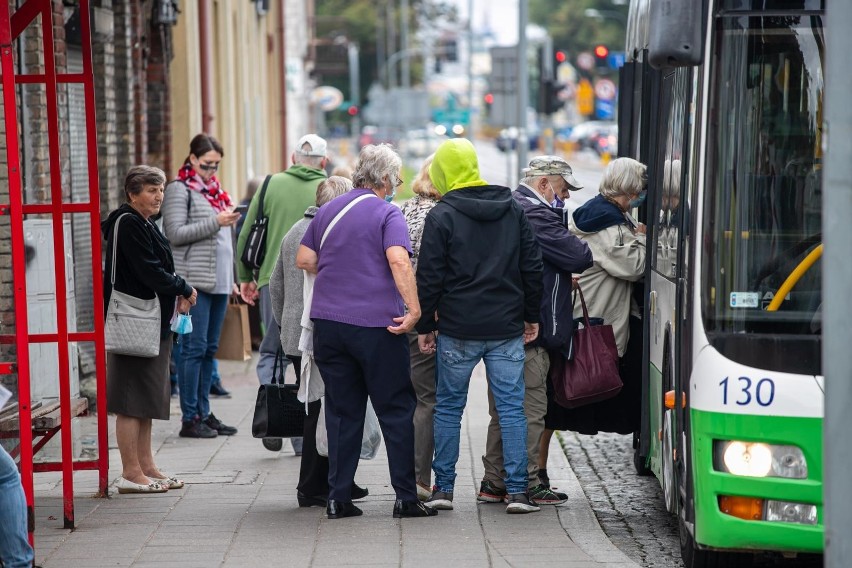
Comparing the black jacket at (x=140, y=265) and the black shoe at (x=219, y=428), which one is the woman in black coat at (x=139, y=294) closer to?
the black jacket at (x=140, y=265)

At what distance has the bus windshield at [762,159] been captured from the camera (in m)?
5.30

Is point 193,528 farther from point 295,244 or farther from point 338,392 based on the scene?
point 295,244

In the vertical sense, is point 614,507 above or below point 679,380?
below

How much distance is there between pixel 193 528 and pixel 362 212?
5.43ft

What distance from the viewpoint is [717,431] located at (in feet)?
17.0

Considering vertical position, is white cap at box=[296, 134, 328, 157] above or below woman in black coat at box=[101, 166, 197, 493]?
above

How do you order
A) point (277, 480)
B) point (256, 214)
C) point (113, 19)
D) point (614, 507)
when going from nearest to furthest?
point (614, 507)
point (277, 480)
point (256, 214)
point (113, 19)

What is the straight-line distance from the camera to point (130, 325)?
7289 mm

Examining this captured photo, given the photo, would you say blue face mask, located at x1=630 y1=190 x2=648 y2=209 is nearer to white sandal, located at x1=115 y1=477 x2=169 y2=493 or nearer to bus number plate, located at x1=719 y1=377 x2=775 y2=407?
bus number plate, located at x1=719 y1=377 x2=775 y2=407

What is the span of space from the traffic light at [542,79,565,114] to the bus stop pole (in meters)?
19.6

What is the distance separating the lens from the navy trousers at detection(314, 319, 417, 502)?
657cm

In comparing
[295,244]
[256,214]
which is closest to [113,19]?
[256,214]

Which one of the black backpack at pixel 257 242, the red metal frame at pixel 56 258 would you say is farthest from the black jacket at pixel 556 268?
the black backpack at pixel 257 242

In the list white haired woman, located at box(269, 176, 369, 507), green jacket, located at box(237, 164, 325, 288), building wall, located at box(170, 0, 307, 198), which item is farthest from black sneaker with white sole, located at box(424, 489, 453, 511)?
building wall, located at box(170, 0, 307, 198)
